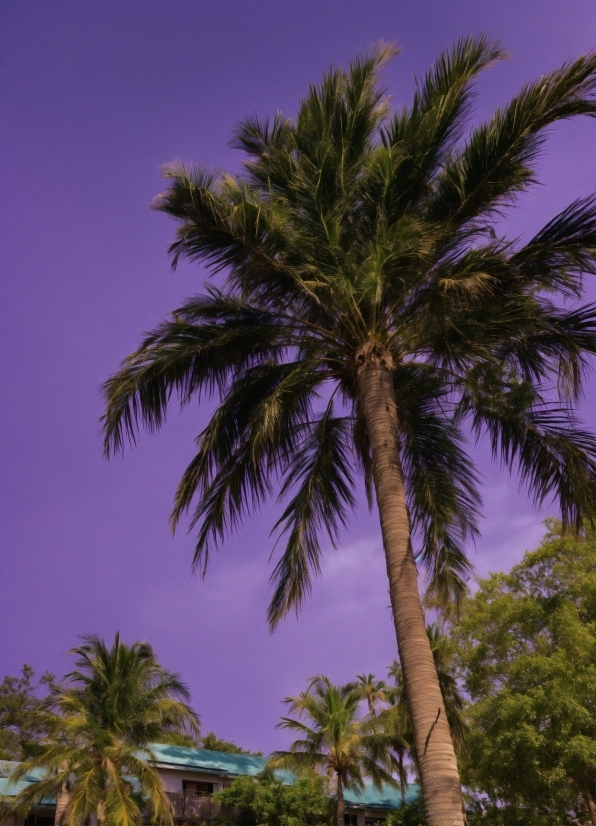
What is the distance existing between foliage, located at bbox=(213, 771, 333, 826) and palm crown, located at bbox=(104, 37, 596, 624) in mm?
26855

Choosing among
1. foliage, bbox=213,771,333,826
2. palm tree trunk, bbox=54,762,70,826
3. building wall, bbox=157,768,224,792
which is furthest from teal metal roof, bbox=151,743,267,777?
palm tree trunk, bbox=54,762,70,826

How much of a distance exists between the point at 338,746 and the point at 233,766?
26.1ft

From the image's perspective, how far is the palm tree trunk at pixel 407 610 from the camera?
24.9 feet

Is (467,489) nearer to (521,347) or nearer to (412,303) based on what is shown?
(521,347)

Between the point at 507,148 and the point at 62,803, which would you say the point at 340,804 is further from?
the point at 507,148

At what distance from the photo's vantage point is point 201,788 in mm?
39219

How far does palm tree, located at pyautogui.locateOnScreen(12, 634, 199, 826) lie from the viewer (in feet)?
90.5

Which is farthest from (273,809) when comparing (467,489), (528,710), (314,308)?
(314,308)

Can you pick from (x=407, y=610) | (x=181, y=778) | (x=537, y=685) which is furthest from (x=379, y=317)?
(x=181, y=778)

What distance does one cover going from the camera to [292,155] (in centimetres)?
1140

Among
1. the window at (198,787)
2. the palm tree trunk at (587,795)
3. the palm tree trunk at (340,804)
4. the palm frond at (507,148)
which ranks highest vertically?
the palm frond at (507,148)

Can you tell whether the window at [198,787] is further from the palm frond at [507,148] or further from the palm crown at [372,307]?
the palm frond at [507,148]

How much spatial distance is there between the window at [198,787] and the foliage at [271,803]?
9.48 feet

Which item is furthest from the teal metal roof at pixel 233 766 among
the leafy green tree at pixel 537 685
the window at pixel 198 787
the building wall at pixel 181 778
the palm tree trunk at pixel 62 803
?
the leafy green tree at pixel 537 685
